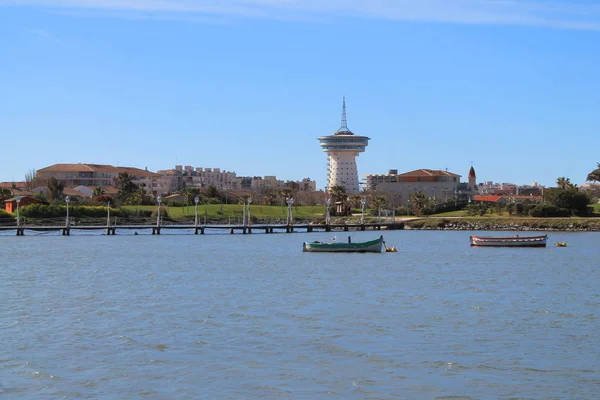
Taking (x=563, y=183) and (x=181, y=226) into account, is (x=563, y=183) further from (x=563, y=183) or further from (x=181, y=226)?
(x=181, y=226)

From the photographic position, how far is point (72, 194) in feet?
522

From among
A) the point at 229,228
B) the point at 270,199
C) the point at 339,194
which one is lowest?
the point at 229,228

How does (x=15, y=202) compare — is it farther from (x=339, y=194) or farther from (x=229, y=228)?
(x=339, y=194)

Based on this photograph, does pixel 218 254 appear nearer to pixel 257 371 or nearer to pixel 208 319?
pixel 208 319

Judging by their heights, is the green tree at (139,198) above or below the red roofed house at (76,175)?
below

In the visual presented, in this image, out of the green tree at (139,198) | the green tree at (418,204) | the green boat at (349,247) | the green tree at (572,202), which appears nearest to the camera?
the green boat at (349,247)

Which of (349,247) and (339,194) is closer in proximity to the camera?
(349,247)

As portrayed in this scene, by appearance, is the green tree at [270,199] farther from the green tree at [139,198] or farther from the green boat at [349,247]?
the green boat at [349,247]

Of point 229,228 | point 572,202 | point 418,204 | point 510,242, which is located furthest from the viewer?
point 418,204

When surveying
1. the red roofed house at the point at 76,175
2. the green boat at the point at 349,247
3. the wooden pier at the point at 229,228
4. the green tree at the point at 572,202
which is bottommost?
the green boat at the point at 349,247

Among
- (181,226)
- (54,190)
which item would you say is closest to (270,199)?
(54,190)

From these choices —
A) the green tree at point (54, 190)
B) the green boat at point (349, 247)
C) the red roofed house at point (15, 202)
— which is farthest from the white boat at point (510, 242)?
the green tree at point (54, 190)

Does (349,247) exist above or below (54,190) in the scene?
below

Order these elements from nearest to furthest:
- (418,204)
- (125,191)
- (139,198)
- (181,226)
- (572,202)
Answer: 1. (181,226)
2. (572,202)
3. (418,204)
4. (139,198)
5. (125,191)
